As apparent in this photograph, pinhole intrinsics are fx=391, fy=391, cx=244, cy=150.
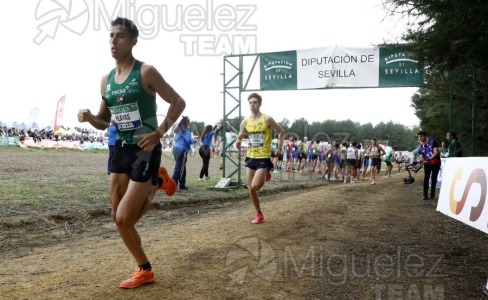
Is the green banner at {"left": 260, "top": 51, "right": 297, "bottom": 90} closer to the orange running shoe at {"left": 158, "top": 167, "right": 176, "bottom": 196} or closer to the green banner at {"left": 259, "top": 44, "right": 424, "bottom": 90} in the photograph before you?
the green banner at {"left": 259, "top": 44, "right": 424, "bottom": 90}

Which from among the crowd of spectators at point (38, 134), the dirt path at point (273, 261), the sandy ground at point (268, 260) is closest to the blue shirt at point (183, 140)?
the sandy ground at point (268, 260)

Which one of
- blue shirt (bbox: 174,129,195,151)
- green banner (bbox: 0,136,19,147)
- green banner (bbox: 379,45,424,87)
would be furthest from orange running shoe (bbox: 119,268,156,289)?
green banner (bbox: 0,136,19,147)

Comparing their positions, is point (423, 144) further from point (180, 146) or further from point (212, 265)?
point (212, 265)

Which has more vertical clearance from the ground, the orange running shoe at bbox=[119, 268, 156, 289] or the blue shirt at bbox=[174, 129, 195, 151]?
the blue shirt at bbox=[174, 129, 195, 151]

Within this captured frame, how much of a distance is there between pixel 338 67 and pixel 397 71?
1.76m

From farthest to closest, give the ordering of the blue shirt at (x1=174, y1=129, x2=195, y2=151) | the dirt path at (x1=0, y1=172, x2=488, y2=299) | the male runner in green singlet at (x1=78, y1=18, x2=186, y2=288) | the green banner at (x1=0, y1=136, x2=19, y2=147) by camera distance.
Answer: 1. the green banner at (x1=0, y1=136, x2=19, y2=147)
2. the blue shirt at (x1=174, y1=129, x2=195, y2=151)
3. the dirt path at (x1=0, y1=172, x2=488, y2=299)
4. the male runner in green singlet at (x1=78, y1=18, x2=186, y2=288)

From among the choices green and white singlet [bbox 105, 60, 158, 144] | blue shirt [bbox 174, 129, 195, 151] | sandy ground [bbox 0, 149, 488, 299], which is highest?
green and white singlet [bbox 105, 60, 158, 144]

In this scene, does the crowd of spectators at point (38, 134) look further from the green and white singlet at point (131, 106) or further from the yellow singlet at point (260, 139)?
the green and white singlet at point (131, 106)

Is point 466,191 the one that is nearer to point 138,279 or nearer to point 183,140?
point 138,279

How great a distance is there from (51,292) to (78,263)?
1048mm

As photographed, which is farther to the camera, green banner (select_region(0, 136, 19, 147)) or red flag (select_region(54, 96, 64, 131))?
red flag (select_region(54, 96, 64, 131))

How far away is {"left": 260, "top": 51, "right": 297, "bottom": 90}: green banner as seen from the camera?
1287 cm

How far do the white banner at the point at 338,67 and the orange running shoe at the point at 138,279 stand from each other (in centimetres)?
996

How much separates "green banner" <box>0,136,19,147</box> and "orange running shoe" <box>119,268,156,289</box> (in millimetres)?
33067
